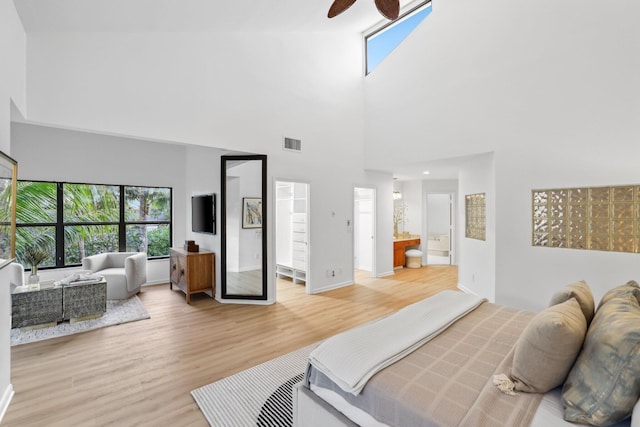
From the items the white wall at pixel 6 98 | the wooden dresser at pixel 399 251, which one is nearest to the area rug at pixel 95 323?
the white wall at pixel 6 98

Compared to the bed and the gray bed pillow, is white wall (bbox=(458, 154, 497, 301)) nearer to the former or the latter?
the bed

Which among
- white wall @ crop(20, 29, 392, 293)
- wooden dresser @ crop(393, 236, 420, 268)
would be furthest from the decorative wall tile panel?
wooden dresser @ crop(393, 236, 420, 268)

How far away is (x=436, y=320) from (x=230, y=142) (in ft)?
11.2

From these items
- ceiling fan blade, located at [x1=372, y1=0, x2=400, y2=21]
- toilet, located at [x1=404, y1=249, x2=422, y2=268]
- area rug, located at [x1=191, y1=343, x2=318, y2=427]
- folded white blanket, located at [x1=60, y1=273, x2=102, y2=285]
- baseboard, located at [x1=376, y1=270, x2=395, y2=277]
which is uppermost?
ceiling fan blade, located at [x1=372, y1=0, x2=400, y2=21]

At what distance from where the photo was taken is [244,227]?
4.67 m

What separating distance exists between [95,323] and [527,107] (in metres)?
6.02

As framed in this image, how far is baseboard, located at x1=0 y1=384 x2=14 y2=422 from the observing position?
2111mm

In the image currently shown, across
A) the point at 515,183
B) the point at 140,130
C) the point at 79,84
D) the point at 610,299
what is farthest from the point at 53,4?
the point at 515,183

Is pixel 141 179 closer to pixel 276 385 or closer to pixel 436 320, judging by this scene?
pixel 276 385

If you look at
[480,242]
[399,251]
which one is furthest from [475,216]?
[399,251]

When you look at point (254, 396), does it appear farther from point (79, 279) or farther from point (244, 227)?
point (79, 279)

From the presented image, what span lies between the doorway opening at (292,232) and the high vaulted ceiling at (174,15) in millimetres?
2441

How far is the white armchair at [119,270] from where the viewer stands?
15.2 feet

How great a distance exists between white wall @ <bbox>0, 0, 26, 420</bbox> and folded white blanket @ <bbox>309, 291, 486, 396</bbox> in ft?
7.51
